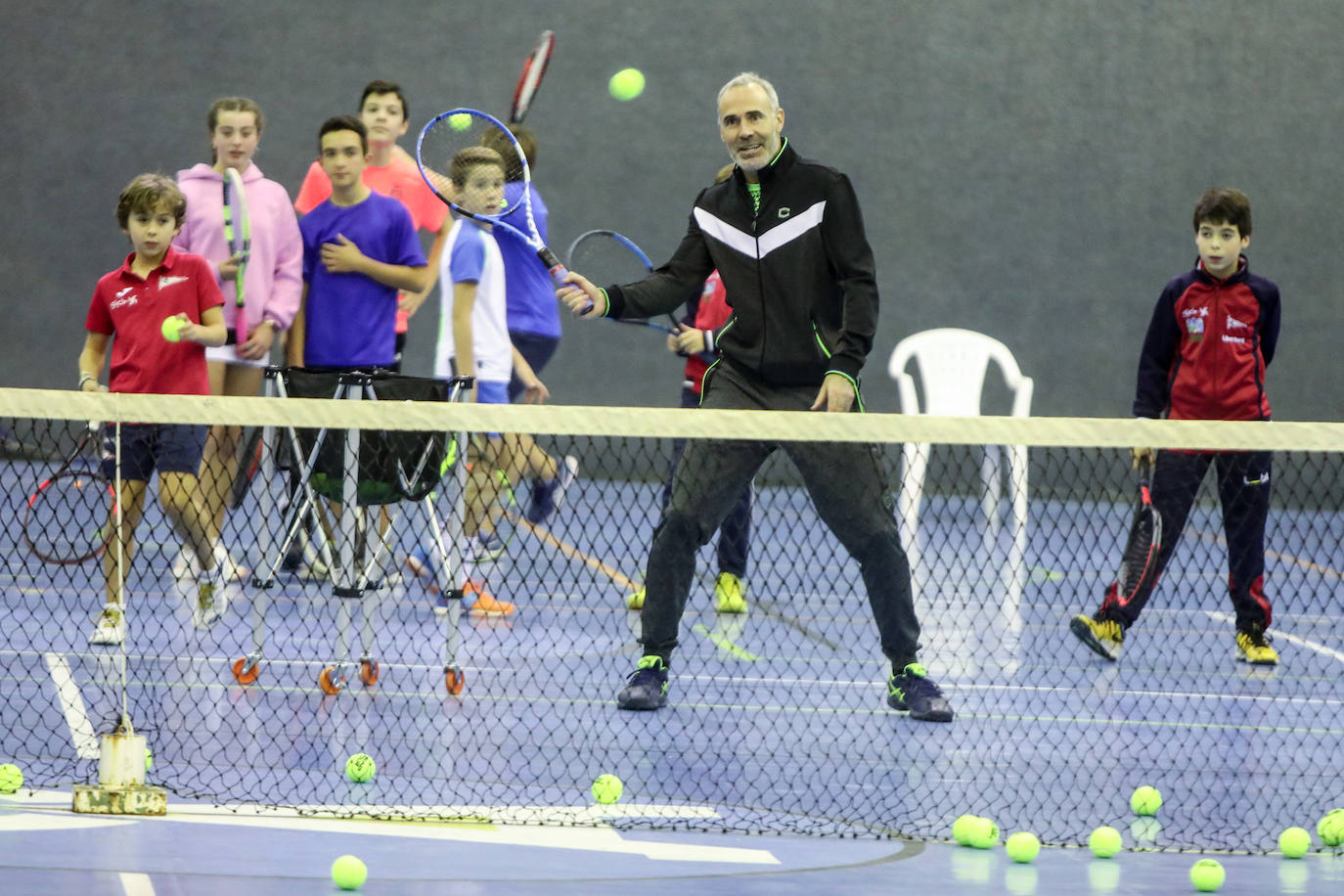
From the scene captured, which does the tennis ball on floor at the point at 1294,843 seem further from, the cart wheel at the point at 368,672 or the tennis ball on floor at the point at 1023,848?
the cart wheel at the point at 368,672

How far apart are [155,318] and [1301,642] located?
4300 mm

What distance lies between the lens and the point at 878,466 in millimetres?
4297

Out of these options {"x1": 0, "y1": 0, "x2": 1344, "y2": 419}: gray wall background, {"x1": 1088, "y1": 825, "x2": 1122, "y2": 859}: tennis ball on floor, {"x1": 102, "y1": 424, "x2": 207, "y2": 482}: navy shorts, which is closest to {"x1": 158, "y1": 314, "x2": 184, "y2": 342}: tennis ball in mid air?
{"x1": 102, "y1": 424, "x2": 207, "y2": 482}: navy shorts

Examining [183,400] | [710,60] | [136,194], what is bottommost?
[183,400]

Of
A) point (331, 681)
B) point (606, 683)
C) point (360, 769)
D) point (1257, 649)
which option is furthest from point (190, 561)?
point (1257, 649)

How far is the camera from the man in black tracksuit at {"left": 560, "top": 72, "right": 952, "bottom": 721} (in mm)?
4293

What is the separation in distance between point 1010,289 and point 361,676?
7525 millimetres

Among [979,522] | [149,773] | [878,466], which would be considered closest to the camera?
[149,773]

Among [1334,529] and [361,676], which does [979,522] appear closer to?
[1334,529]

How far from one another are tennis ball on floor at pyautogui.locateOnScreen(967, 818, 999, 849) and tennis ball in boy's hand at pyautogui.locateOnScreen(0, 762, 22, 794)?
2.03 meters

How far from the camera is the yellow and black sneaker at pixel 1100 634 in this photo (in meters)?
5.62

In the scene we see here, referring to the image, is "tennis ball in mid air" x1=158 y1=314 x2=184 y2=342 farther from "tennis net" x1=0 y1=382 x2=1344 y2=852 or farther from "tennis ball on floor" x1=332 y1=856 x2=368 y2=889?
"tennis ball on floor" x1=332 y1=856 x2=368 y2=889

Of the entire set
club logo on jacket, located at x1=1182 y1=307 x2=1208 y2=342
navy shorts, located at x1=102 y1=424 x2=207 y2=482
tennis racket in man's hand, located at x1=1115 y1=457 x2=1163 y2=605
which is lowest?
tennis racket in man's hand, located at x1=1115 y1=457 x2=1163 y2=605

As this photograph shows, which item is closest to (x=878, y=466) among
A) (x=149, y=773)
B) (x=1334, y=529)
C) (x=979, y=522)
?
(x=149, y=773)
